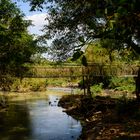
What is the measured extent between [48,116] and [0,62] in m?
6.59

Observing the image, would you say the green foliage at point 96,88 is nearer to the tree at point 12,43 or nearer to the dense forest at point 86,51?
the dense forest at point 86,51

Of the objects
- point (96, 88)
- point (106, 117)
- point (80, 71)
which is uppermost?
point (80, 71)

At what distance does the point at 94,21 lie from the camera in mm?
10969

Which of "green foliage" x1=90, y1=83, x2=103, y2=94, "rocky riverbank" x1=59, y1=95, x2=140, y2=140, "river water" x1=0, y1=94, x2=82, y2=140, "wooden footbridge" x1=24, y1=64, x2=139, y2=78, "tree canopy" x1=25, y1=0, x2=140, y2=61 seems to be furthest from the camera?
"green foliage" x1=90, y1=83, x2=103, y2=94

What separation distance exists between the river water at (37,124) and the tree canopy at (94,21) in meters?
5.34

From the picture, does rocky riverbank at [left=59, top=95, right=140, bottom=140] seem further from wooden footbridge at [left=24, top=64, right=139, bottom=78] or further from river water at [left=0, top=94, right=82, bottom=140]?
wooden footbridge at [left=24, top=64, right=139, bottom=78]

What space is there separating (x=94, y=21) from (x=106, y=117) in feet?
47.2

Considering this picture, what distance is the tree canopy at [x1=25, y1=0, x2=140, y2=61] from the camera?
15.8ft

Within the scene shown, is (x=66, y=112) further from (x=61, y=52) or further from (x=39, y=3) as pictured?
(x=39, y=3)

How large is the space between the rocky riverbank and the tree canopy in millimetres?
3741

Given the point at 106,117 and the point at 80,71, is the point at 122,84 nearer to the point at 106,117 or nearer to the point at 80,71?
the point at 80,71

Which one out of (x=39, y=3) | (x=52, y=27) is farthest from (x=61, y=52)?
(x=39, y=3)

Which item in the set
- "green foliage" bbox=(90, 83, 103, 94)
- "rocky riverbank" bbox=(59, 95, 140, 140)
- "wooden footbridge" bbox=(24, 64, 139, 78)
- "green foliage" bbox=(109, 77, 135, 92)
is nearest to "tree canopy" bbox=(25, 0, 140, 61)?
"rocky riverbank" bbox=(59, 95, 140, 140)

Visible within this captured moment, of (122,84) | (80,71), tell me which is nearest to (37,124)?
(80,71)
